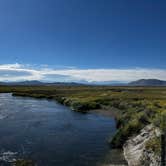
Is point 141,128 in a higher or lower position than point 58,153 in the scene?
higher

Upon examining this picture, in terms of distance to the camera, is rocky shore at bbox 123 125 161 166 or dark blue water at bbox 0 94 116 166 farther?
dark blue water at bbox 0 94 116 166

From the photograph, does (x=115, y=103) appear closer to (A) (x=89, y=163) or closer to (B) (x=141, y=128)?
(B) (x=141, y=128)

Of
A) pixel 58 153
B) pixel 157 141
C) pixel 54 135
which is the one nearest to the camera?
pixel 157 141

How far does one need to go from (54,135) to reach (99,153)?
9.78 meters

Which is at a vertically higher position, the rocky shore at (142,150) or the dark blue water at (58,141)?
the rocky shore at (142,150)

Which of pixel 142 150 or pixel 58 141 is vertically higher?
pixel 142 150

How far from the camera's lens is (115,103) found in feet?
204

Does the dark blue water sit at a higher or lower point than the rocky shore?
lower

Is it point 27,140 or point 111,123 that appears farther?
point 111,123

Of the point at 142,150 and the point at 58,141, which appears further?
the point at 58,141

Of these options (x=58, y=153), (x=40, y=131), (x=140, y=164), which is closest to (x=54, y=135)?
(x=40, y=131)

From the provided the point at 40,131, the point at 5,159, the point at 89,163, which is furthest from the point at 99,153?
the point at 40,131

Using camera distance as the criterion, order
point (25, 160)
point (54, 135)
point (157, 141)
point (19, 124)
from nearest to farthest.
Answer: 1. point (157, 141)
2. point (25, 160)
3. point (54, 135)
4. point (19, 124)

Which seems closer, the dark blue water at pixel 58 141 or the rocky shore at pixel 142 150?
the rocky shore at pixel 142 150
